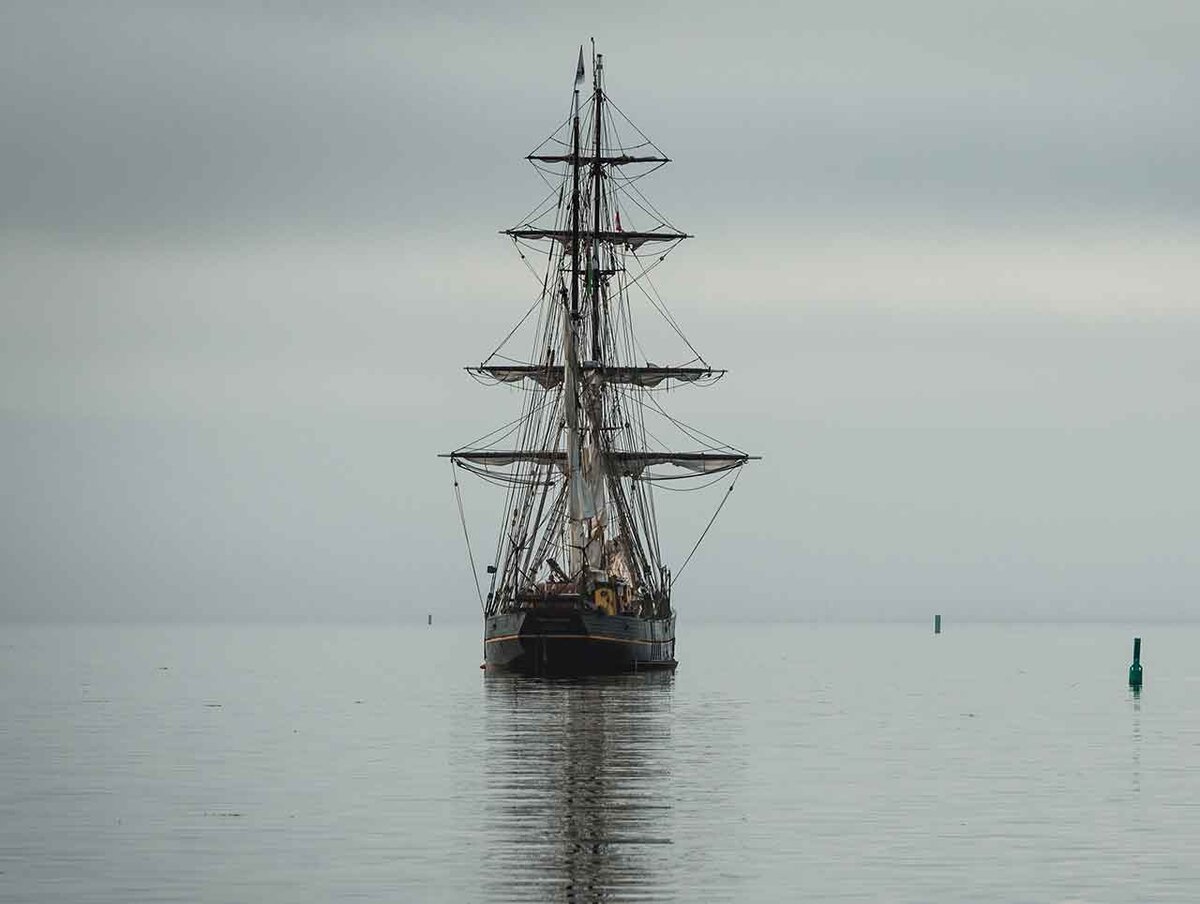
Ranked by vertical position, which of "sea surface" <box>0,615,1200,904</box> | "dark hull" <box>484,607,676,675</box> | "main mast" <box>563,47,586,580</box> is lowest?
"sea surface" <box>0,615,1200,904</box>

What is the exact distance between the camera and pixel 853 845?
122ft

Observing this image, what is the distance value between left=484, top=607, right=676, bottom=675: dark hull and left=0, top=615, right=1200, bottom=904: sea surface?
44.2 ft

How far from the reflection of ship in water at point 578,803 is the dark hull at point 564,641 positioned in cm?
2409

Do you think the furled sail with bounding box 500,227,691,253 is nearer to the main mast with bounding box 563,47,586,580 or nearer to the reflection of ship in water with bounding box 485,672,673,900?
the main mast with bounding box 563,47,586,580

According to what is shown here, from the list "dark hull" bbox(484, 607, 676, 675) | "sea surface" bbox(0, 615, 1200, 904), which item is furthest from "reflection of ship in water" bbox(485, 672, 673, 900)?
"dark hull" bbox(484, 607, 676, 675)

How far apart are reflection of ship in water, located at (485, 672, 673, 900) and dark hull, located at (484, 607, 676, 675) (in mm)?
24092

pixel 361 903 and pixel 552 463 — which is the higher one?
pixel 552 463

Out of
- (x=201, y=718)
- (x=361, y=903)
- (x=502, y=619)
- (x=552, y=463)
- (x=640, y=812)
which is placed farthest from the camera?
(x=552, y=463)

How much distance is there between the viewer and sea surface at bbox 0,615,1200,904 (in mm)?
32938

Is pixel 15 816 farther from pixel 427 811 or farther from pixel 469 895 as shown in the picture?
pixel 469 895

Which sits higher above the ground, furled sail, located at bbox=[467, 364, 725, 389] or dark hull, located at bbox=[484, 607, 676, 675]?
→ furled sail, located at bbox=[467, 364, 725, 389]

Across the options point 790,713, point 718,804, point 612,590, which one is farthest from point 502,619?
point 718,804

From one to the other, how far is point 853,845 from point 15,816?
13875 millimetres

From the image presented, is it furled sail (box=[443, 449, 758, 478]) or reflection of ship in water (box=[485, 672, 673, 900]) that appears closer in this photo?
reflection of ship in water (box=[485, 672, 673, 900])
